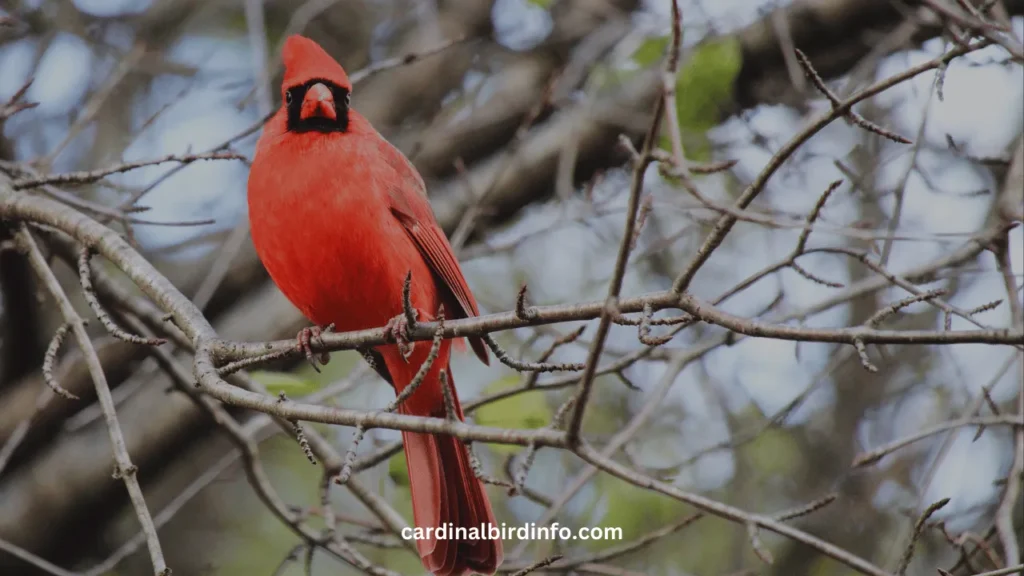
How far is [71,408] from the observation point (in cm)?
433

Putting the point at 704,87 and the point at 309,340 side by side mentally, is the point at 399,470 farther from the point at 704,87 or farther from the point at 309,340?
the point at 704,87

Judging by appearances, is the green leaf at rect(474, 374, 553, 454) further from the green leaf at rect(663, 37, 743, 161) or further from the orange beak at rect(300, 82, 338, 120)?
the green leaf at rect(663, 37, 743, 161)

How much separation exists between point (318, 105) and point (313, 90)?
91mm

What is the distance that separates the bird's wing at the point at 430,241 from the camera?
3148 mm

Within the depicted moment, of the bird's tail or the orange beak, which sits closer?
the bird's tail

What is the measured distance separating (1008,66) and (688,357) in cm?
166

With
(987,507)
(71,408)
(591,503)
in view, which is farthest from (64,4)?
(987,507)

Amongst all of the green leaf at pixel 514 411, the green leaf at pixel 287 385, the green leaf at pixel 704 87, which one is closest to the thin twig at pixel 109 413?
the green leaf at pixel 287 385

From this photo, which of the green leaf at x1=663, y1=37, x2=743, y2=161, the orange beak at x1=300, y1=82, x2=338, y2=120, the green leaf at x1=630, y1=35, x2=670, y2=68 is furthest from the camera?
the green leaf at x1=630, y1=35, x2=670, y2=68

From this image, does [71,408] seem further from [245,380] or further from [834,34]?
[834,34]

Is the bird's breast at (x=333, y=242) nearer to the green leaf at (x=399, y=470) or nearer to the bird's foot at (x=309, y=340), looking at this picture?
the bird's foot at (x=309, y=340)

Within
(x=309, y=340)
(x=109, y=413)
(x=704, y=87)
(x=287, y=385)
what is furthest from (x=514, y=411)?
(x=704, y=87)

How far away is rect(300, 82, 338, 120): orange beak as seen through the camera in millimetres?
3152

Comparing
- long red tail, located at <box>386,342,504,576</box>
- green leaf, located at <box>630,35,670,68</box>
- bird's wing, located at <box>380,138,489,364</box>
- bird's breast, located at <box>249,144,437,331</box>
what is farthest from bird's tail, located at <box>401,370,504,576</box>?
green leaf, located at <box>630,35,670,68</box>
